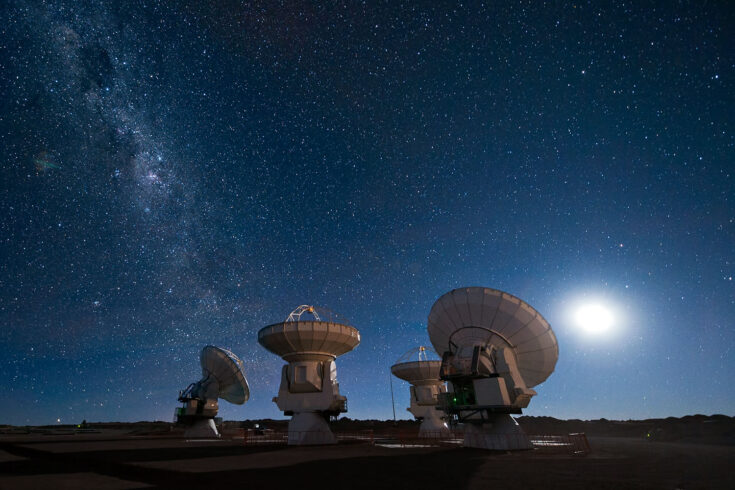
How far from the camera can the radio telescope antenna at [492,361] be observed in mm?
22281

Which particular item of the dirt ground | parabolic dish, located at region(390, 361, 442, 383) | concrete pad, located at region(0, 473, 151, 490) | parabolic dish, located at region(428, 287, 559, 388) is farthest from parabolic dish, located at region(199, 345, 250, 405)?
concrete pad, located at region(0, 473, 151, 490)

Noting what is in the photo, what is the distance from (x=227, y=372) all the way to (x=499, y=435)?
26.5m

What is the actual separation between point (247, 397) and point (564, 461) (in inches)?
1193

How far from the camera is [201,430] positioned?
37906 mm

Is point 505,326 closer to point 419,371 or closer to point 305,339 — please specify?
point 305,339

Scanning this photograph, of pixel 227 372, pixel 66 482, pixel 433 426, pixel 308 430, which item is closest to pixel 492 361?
pixel 308 430

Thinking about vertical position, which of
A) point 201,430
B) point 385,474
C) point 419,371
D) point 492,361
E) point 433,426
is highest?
point 419,371

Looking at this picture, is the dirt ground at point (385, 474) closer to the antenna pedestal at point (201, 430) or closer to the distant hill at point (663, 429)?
the antenna pedestal at point (201, 430)

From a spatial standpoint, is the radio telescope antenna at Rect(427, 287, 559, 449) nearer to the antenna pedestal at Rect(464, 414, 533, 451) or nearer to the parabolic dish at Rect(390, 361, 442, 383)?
the antenna pedestal at Rect(464, 414, 533, 451)

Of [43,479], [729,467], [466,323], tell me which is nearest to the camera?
[43,479]

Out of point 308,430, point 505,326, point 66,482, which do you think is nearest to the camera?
point 66,482

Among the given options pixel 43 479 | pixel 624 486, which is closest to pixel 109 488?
pixel 43 479

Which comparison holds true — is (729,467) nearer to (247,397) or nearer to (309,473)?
(309,473)

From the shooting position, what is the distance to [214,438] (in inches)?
1496
